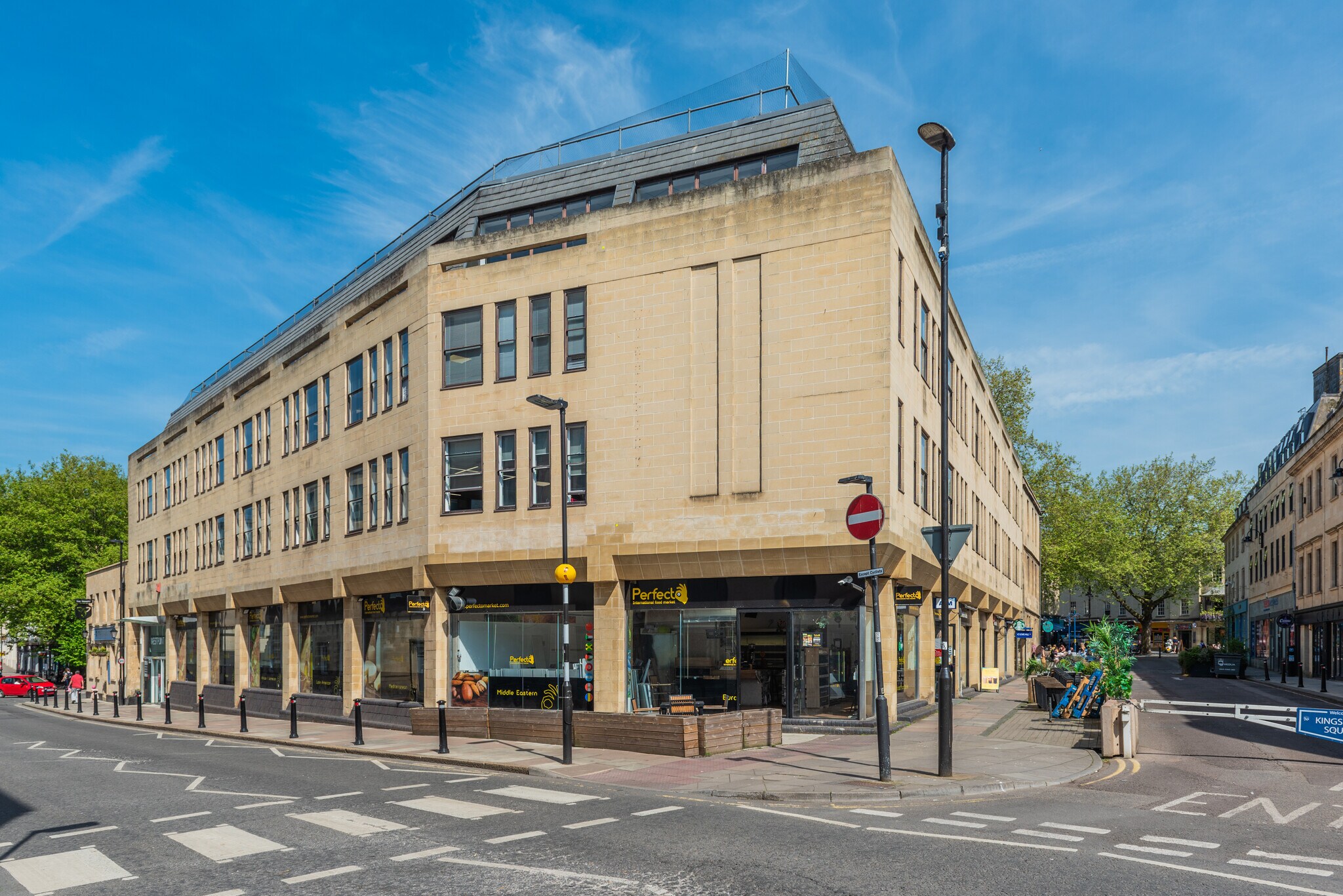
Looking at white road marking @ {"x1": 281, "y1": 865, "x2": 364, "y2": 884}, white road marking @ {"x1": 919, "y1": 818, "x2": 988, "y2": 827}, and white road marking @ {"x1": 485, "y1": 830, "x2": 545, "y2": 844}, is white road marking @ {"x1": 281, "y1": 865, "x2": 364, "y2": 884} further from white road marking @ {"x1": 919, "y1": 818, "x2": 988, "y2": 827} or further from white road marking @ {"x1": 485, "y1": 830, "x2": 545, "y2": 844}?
white road marking @ {"x1": 919, "y1": 818, "x2": 988, "y2": 827}

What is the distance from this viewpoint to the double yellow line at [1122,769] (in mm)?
16562

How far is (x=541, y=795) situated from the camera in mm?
15766

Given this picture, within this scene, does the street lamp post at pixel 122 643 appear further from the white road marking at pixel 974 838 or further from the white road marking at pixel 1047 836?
the white road marking at pixel 1047 836

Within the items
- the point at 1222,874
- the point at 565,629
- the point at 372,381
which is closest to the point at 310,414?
the point at 372,381

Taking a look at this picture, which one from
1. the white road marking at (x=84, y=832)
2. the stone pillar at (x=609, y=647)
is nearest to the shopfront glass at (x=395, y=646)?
the stone pillar at (x=609, y=647)

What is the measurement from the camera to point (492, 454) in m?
29.1

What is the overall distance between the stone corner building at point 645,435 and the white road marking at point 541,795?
1010cm

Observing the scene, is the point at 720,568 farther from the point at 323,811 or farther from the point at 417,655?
the point at 323,811

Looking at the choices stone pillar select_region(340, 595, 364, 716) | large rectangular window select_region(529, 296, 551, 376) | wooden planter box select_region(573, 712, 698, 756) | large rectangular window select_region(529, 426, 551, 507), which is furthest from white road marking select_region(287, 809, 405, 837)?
stone pillar select_region(340, 595, 364, 716)

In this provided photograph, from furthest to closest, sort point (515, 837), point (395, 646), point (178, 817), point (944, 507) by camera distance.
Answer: point (395, 646), point (944, 507), point (178, 817), point (515, 837)

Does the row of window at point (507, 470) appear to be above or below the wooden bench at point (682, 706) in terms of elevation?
above

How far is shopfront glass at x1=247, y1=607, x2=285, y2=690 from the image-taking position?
4119cm

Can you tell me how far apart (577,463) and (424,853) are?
1703 centimetres

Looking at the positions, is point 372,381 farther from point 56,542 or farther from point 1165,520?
point 1165,520
